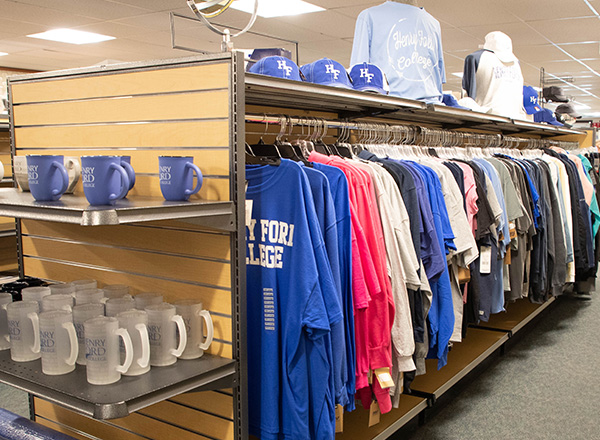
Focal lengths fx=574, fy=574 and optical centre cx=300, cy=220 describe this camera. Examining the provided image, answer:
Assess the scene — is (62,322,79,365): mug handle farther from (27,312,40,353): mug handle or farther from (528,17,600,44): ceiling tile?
(528,17,600,44): ceiling tile

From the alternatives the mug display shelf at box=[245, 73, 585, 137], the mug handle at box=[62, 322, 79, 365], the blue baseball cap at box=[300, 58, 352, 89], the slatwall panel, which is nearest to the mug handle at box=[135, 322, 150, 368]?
the mug handle at box=[62, 322, 79, 365]

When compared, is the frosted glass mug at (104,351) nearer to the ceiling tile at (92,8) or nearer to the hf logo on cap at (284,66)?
the hf logo on cap at (284,66)

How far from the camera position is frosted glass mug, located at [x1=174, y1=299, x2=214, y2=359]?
169 centimetres

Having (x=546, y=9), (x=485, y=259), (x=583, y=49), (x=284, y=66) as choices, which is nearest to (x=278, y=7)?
(x=546, y=9)

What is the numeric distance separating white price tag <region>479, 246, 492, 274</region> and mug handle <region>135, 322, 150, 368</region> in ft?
7.22

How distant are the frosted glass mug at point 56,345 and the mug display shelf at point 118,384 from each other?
0.09ft

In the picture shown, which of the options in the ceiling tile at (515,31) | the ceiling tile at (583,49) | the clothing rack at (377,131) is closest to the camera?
the clothing rack at (377,131)

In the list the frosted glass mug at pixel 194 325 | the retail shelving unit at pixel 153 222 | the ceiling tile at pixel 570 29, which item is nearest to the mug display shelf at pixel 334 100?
the retail shelving unit at pixel 153 222

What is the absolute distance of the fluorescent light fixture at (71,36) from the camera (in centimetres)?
881

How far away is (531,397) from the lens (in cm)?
359

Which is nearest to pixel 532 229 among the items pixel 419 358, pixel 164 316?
pixel 419 358

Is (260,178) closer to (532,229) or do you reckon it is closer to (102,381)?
(102,381)

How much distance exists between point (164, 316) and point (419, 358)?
1355mm

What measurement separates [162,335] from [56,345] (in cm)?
28
